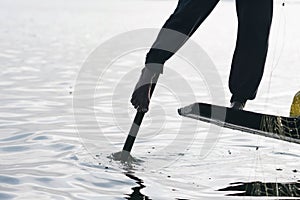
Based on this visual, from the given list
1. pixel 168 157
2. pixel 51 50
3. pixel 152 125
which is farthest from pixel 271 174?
pixel 51 50

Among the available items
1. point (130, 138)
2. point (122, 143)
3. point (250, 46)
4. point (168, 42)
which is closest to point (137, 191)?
point (130, 138)

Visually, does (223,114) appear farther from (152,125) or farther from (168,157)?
(152,125)

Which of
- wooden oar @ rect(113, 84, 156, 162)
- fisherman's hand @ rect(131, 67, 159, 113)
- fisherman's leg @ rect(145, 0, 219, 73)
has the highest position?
fisherman's leg @ rect(145, 0, 219, 73)

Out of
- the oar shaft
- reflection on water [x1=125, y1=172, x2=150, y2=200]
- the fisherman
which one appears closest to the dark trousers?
the fisherman

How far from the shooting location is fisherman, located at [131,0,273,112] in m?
6.09

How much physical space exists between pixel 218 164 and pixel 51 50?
13002mm

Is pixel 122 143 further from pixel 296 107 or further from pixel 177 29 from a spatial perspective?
pixel 296 107

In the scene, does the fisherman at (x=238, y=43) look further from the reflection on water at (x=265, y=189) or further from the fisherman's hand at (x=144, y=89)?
the reflection on water at (x=265, y=189)

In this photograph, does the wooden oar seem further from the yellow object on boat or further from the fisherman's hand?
the yellow object on boat

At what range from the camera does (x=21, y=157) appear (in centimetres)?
686

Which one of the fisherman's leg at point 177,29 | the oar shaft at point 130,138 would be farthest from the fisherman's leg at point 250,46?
the oar shaft at point 130,138

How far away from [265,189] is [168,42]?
1416mm

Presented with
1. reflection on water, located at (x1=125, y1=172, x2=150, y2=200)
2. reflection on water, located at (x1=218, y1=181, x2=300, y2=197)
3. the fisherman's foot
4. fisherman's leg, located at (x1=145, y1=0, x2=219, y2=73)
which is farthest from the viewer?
the fisherman's foot

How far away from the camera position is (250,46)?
21.7ft
